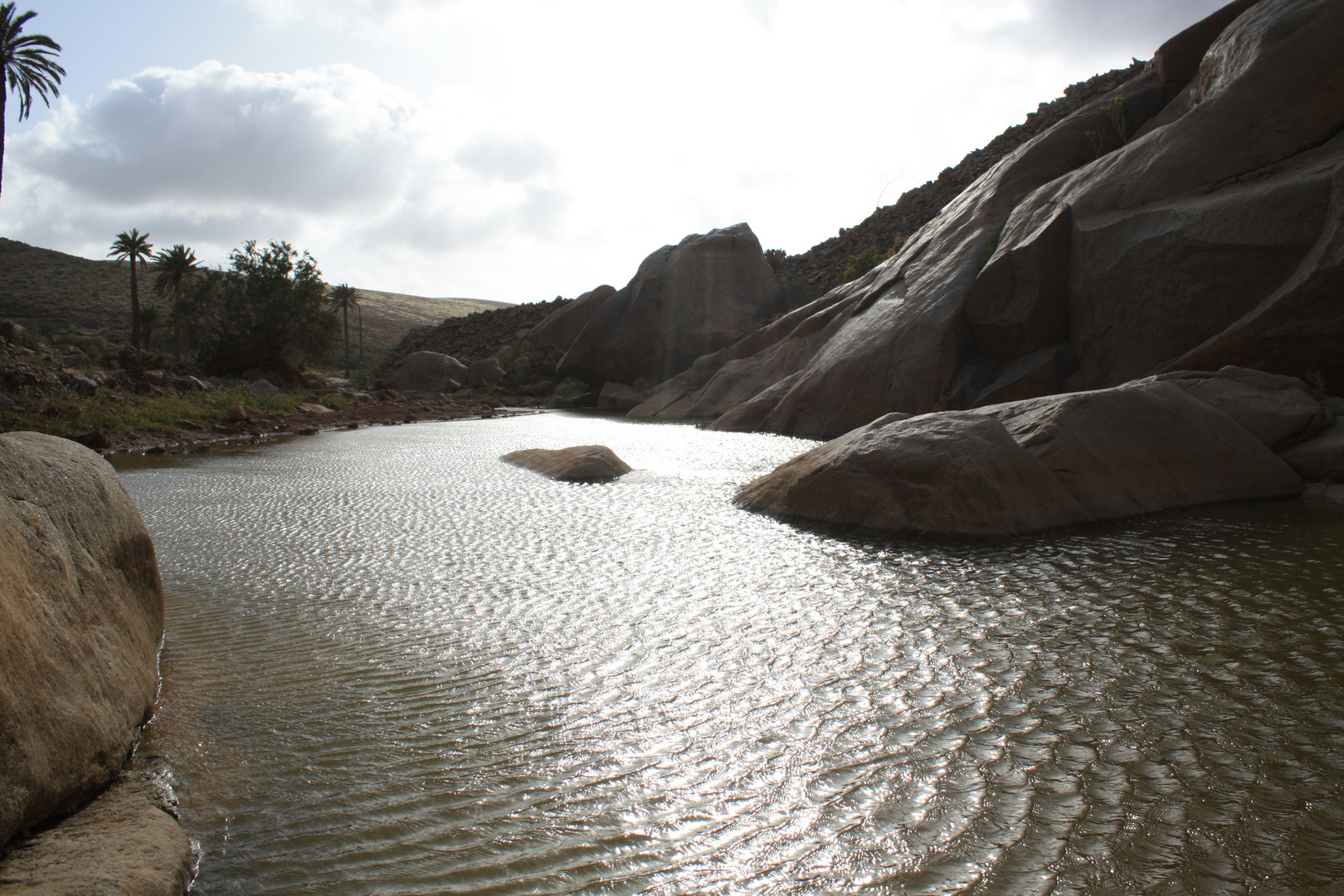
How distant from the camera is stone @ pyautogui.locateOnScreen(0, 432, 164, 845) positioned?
3234 millimetres

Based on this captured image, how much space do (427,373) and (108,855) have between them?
50207 mm

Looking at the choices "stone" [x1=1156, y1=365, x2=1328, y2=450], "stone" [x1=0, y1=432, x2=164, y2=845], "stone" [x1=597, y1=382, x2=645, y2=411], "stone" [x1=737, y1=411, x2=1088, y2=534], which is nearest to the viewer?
"stone" [x1=0, y1=432, x2=164, y2=845]

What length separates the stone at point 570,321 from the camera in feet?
169

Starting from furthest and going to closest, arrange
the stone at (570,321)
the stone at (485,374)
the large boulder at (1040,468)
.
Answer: the stone at (570,321) → the stone at (485,374) → the large boulder at (1040,468)

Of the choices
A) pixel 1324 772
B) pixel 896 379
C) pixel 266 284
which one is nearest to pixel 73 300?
pixel 266 284

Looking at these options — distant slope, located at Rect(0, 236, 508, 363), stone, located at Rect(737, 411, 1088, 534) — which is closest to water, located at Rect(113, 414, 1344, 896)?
stone, located at Rect(737, 411, 1088, 534)

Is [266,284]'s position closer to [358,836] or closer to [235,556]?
[235,556]

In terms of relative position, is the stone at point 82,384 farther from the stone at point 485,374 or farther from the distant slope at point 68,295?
the distant slope at point 68,295

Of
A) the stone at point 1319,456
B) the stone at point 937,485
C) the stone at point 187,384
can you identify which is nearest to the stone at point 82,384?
the stone at point 187,384

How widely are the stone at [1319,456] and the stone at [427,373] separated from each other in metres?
45.1

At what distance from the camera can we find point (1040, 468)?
382 inches

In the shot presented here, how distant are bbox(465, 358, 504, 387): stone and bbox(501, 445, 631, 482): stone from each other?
35.4 m

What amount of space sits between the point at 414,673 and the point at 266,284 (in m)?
40.8

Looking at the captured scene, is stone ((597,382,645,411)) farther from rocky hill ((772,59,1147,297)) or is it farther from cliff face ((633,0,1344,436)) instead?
cliff face ((633,0,1344,436))
